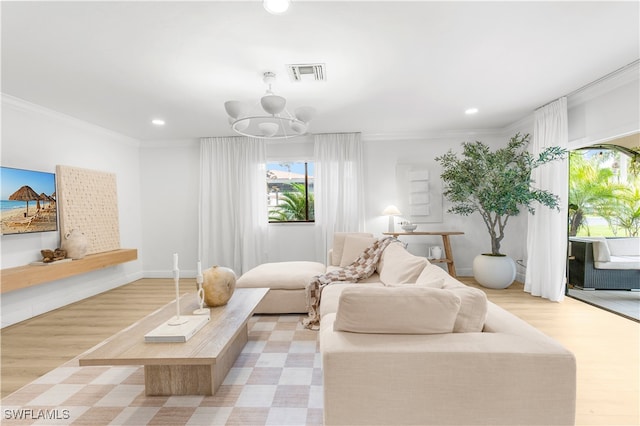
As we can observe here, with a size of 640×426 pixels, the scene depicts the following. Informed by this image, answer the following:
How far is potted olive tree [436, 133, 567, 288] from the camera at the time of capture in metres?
4.09

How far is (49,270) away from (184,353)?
2.89m

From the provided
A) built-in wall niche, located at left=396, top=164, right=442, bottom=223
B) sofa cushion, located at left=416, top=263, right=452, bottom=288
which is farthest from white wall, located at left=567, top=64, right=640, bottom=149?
sofa cushion, located at left=416, top=263, right=452, bottom=288

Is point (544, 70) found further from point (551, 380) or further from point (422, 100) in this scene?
point (551, 380)

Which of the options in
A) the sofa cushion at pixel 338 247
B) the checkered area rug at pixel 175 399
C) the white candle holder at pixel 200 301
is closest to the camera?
the checkered area rug at pixel 175 399

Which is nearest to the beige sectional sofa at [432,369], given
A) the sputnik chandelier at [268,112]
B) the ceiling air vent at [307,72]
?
the sputnik chandelier at [268,112]

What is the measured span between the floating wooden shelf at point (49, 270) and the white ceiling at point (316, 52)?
188 centimetres

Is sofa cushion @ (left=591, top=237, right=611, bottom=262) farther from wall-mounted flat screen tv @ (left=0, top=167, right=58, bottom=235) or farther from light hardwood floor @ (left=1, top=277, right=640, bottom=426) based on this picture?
wall-mounted flat screen tv @ (left=0, top=167, right=58, bottom=235)

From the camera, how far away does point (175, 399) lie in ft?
6.48

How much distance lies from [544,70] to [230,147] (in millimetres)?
4471

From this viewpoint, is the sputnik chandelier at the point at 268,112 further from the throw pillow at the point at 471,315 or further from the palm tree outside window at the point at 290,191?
the palm tree outside window at the point at 290,191

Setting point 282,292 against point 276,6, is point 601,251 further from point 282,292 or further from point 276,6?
point 276,6

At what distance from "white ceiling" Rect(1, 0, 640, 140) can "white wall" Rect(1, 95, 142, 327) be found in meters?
0.32

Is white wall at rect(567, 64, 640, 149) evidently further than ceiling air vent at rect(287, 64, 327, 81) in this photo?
Yes

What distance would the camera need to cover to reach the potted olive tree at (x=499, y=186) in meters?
4.09
